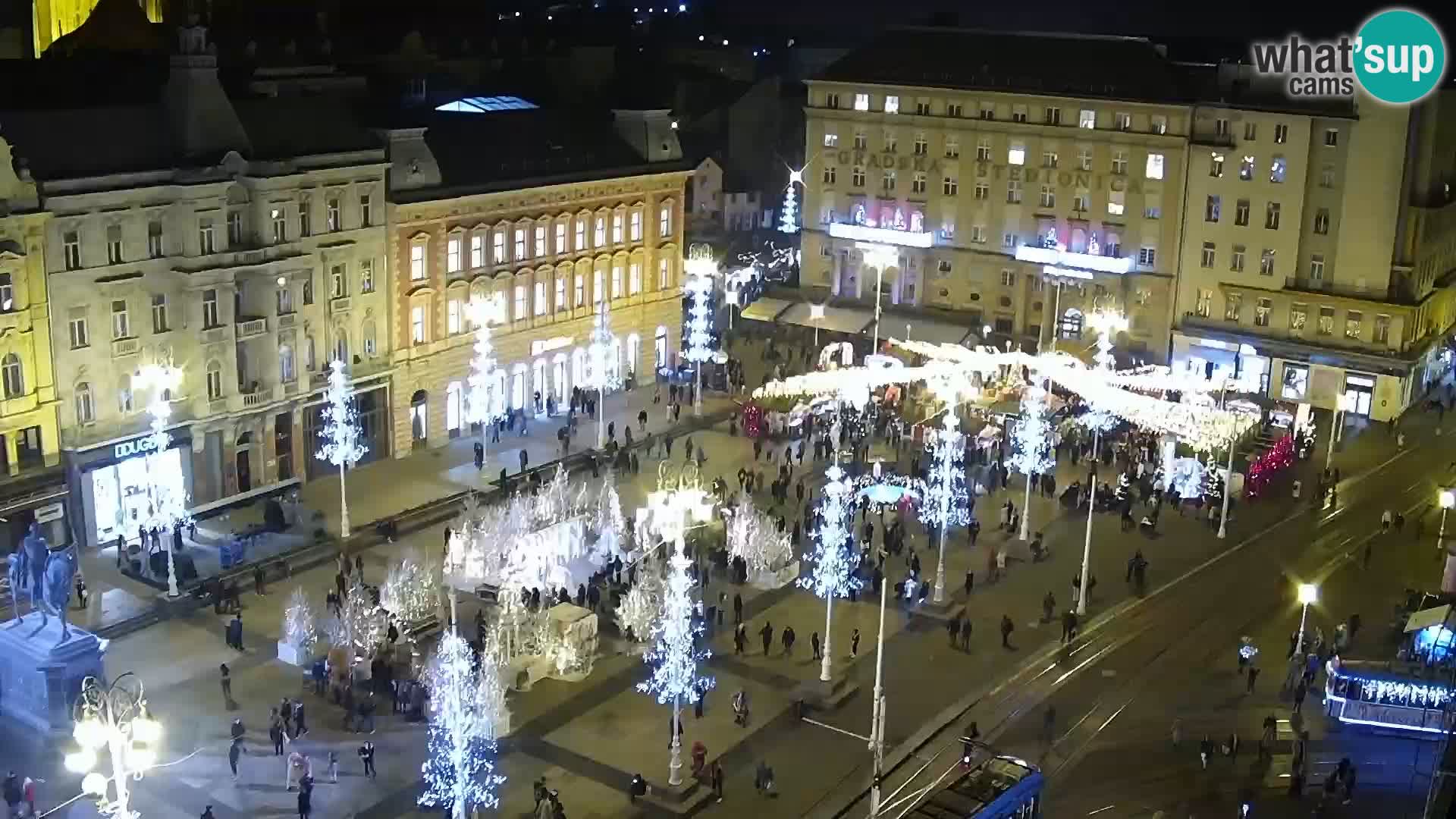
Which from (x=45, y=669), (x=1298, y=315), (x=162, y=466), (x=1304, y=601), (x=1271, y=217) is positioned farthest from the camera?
(x=1271, y=217)

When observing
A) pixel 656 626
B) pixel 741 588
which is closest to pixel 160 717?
pixel 656 626

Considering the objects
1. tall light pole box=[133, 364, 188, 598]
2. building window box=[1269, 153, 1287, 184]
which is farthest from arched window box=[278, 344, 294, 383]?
building window box=[1269, 153, 1287, 184]

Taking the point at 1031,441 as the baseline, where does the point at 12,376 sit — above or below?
above

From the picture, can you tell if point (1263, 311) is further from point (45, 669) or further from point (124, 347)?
→ point (45, 669)

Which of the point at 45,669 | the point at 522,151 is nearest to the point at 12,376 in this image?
the point at 45,669

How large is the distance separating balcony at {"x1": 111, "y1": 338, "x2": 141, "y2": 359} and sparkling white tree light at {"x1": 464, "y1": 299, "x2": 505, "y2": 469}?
14.0 metres

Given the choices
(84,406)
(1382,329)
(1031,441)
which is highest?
(84,406)

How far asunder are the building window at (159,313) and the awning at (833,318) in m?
37.5

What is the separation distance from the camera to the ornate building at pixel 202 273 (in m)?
45.4

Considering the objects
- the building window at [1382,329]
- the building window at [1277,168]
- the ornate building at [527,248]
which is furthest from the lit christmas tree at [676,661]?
A: the building window at [1277,168]

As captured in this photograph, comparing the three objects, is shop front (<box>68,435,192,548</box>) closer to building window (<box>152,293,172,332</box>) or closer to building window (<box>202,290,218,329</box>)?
building window (<box>152,293,172,332</box>)

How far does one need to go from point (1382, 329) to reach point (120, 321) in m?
54.7

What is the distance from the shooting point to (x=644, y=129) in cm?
6819

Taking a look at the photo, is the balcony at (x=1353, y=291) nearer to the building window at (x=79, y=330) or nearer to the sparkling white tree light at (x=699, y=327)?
the sparkling white tree light at (x=699, y=327)
